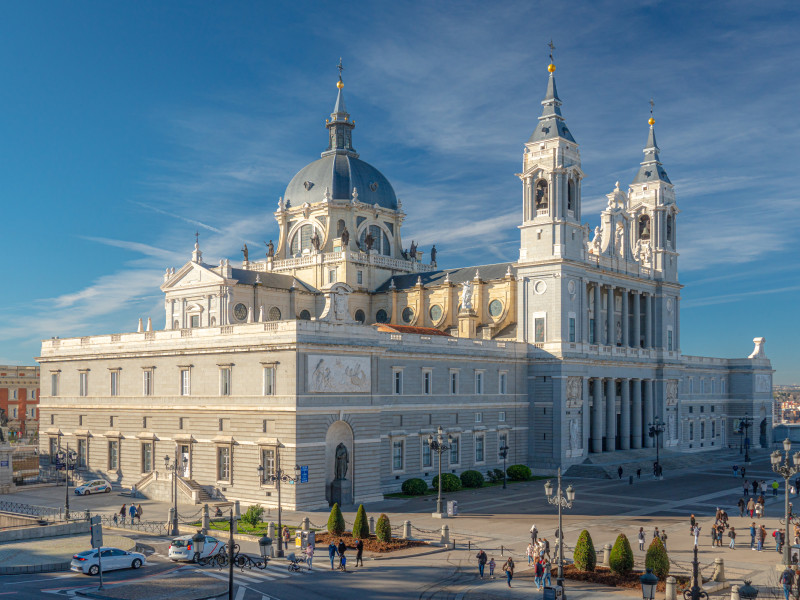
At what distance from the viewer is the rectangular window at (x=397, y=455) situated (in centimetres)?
6225

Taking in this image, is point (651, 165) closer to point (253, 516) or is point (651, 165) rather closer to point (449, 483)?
point (449, 483)

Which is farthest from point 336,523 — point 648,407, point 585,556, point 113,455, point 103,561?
point 648,407

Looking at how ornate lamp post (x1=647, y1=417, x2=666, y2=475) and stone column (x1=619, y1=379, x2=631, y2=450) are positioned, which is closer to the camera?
ornate lamp post (x1=647, y1=417, x2=666, y2=475)

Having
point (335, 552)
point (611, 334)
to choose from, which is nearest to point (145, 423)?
point (335, 552)

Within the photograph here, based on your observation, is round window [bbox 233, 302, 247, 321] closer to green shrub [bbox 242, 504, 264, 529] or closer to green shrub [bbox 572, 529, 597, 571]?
green shrub [bbox 242, 504, 264, 529]

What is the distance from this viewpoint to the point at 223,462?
57.8 metres

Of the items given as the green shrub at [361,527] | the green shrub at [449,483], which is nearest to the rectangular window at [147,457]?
the green shrub at [449,483]

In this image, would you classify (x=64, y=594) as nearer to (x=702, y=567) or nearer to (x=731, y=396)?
(x=702, y=567)

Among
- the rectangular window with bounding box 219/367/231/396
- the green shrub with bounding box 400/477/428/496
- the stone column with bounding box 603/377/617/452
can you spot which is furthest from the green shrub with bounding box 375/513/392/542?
the stone column with bounding box 603/377/617/452

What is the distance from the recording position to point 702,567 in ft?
127

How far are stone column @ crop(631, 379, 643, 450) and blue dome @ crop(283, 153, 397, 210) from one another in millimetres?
32934

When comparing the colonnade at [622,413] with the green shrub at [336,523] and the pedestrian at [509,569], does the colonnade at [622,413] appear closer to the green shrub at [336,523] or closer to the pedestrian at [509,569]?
the green shrub at [336,523]

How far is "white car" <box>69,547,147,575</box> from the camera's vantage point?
3672 centimetres

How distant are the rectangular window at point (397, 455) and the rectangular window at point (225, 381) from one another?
41.6ft
